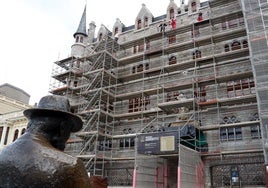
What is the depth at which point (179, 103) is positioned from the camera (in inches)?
680

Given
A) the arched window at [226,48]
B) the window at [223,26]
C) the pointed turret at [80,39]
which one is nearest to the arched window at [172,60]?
the arched window at [226,48]

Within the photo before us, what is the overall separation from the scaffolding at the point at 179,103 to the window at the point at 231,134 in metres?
0.06

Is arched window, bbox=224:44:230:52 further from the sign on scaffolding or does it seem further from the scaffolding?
the sign on scaffolding

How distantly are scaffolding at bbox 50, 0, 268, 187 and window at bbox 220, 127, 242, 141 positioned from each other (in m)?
0.06

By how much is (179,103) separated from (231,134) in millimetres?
3674

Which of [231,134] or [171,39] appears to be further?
[171,39]

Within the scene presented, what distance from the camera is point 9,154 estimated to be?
5.98ft

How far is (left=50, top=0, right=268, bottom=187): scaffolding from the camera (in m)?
15.6

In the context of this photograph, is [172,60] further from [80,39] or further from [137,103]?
[80,39]

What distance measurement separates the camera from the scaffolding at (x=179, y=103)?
15570 millimetres

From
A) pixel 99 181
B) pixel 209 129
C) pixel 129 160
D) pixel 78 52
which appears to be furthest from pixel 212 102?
pixel 78 52

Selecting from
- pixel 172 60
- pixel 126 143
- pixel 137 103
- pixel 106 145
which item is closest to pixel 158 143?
pixel 126 143

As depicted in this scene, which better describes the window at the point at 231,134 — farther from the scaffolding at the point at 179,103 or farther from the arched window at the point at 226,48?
the arched window at the point at 226,48

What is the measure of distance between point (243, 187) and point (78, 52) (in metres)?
19.0
